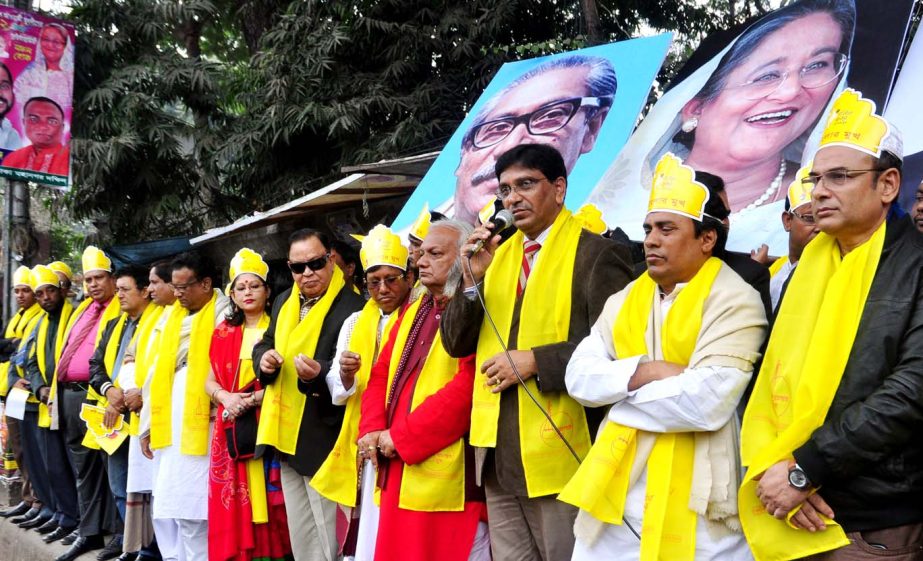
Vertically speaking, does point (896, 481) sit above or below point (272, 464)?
below

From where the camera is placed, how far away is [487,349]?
3.35m

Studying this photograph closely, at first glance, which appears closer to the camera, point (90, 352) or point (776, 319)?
point (776, 319)

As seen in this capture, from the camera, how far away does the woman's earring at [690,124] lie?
4.99 meters

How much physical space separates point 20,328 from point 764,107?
6.81 m

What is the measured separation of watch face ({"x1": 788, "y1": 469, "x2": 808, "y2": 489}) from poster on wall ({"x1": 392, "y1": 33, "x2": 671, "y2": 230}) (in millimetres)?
2870

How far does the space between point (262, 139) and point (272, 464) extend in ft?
16.9

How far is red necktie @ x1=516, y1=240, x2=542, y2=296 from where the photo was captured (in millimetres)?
3321

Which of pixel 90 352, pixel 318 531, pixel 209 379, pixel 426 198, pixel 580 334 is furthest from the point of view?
pixel 90 352

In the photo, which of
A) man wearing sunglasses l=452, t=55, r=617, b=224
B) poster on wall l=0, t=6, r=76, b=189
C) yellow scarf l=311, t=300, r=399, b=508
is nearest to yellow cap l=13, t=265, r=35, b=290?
poster on wall l=0, t=6, r=76, b=189

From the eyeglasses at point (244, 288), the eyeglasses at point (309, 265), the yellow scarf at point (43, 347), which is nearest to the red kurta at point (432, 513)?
the eyeglasses at point (309, 265)

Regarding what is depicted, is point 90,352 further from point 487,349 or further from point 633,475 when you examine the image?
point 633,475

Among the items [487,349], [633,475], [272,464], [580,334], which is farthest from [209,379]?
[633,475]

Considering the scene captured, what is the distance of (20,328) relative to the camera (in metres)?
8.29

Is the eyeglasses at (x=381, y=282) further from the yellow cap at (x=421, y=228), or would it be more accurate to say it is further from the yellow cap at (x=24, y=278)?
the yellow cap at (x=24, y=278)
